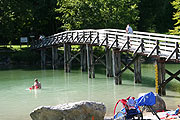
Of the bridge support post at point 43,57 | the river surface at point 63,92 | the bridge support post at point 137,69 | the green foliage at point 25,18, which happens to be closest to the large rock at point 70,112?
the river surface at point 63,92

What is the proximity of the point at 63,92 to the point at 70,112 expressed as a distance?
11912 millimetres

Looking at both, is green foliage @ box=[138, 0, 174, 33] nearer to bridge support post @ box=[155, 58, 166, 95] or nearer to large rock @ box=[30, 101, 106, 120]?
bridge support post @ box=[155, 58, 166, 95]

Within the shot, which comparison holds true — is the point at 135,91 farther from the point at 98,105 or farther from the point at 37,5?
the point at 37,5

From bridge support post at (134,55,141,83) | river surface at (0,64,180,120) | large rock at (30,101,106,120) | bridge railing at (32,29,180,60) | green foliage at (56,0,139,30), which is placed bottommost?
river surface at (0,64,180,120)

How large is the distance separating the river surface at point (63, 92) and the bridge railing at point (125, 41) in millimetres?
2641

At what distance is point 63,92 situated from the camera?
25375mm

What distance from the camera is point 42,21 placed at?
179 feet

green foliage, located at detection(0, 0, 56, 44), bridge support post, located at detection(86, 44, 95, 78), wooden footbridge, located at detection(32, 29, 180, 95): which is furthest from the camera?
green foliage, located at detection(0, 0, 56, 44)

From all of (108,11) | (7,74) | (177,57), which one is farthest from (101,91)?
(108,11)

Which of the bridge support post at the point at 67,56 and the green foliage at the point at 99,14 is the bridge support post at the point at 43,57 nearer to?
the green foliage at the point at 99,14

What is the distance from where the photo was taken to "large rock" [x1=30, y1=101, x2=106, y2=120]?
43.9 feet

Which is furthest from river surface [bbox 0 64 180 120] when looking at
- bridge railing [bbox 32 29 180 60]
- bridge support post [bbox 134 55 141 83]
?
bridge railing [bbox 32 29 180 60]

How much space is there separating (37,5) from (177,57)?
3684cm

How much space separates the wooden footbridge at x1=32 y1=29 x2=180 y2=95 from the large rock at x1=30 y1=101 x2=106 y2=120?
712 centimetres
